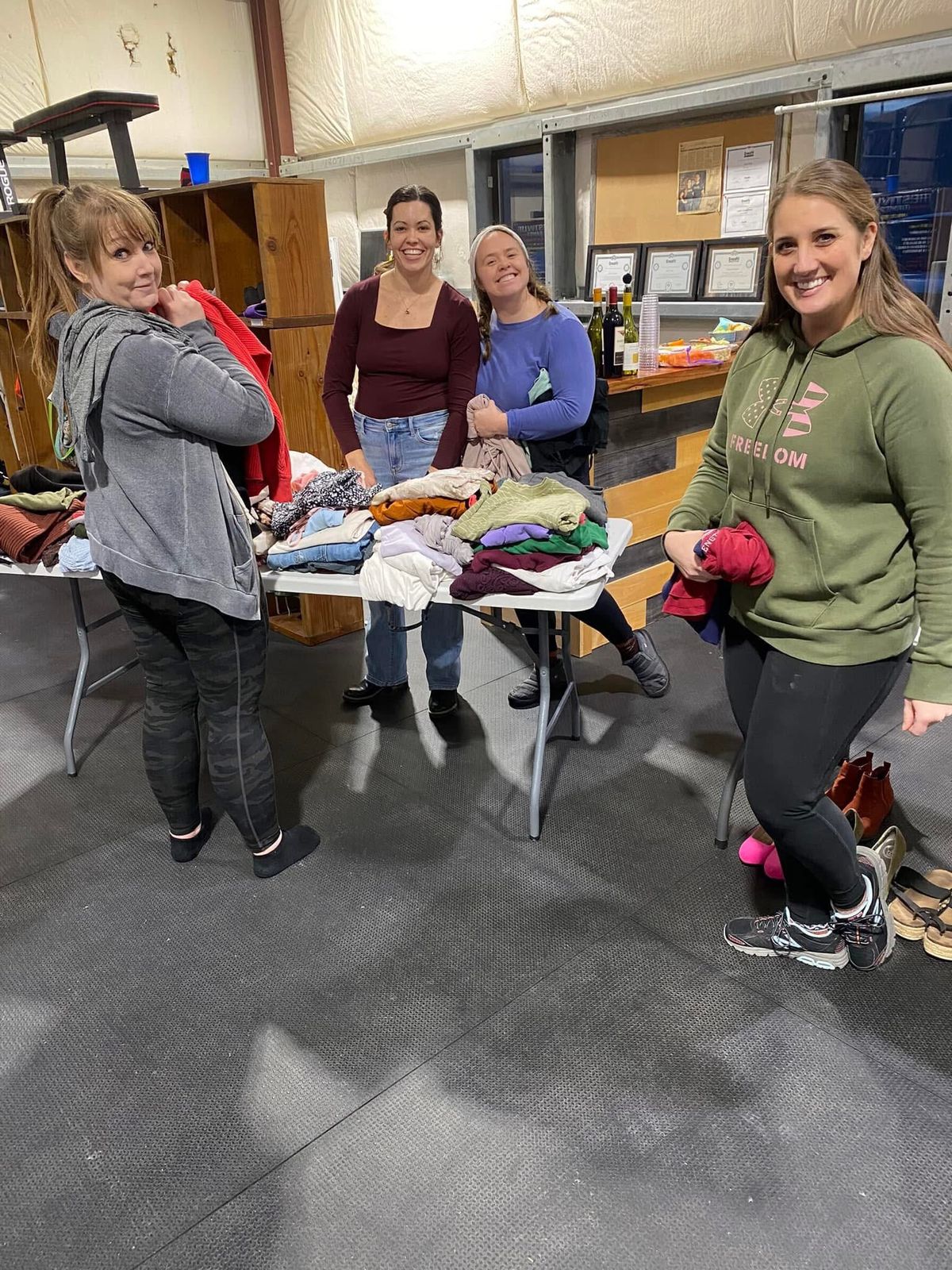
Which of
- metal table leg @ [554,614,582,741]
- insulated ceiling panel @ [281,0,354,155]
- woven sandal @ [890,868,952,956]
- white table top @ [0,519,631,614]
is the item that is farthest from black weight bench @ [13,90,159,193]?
woven sandal @ [890,868,952,956]

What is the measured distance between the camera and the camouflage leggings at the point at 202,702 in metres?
2.01

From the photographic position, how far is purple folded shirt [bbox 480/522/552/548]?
6.73ft

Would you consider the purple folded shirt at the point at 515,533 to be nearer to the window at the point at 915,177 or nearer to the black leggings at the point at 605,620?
the black leggings at the point at 605,620

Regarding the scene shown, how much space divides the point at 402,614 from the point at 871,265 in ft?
6.05

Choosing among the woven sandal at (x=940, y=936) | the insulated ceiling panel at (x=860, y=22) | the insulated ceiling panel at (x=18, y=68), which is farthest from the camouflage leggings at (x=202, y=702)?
the insulated ceiling panel at (x=18, y=68)

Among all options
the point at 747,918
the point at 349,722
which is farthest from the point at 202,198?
the point at 747,918

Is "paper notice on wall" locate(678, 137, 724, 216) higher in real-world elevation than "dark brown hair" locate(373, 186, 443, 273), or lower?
higher

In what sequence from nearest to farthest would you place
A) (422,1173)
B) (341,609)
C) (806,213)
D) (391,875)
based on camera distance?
(806,213) → (422,1173) → (391,875) → (341,609)

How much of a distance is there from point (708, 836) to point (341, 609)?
195 cm

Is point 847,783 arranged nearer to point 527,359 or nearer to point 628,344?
point 527,359

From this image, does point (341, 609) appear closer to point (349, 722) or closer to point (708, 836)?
point (349, 722)

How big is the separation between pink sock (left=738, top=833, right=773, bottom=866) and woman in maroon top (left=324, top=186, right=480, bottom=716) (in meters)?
1.31

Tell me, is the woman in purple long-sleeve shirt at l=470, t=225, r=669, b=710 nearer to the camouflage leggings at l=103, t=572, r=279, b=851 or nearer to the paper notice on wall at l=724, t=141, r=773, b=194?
the camouflage leggings at l=103, t=572, r=279, b=851

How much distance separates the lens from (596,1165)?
5.02 feet
